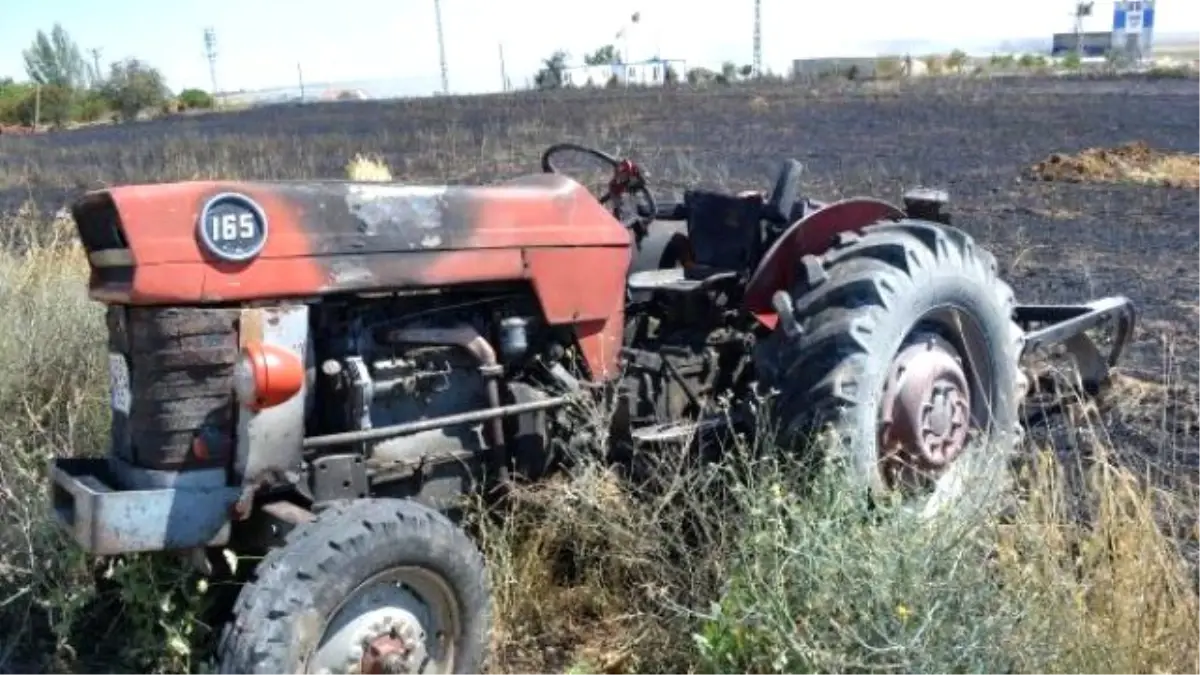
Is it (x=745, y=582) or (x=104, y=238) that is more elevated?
(x=104, y=238)

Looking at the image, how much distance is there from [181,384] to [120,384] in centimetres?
31

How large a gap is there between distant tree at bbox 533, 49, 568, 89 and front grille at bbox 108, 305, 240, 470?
204 ft

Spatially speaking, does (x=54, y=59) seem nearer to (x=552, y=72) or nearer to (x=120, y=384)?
(x=552, y=72)

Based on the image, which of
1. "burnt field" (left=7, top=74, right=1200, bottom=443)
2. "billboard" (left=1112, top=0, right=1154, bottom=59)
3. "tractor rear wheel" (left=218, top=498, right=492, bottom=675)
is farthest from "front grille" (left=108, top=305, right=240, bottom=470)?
"billboard" (left=1112, top=0, right=1154, bottom=59)

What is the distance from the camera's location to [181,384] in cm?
385

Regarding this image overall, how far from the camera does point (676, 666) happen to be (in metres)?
4.19

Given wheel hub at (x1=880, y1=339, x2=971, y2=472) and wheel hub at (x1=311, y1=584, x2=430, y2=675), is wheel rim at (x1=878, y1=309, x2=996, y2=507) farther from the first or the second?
wheel hub at (x1=311, y1=584, x2=430, y2=675)

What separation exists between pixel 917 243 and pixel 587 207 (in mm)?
1246

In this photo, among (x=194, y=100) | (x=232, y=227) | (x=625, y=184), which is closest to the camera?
(x=232, y=227)

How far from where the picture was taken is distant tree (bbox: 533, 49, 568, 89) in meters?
68.8

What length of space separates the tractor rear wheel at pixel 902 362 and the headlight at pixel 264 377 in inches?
66.0

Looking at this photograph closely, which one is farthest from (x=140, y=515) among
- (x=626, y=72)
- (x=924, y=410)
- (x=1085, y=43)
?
(x=1085, y=43)

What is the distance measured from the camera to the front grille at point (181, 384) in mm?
3816

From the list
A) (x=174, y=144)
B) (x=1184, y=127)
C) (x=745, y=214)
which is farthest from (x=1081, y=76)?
(x=745, y=214)
